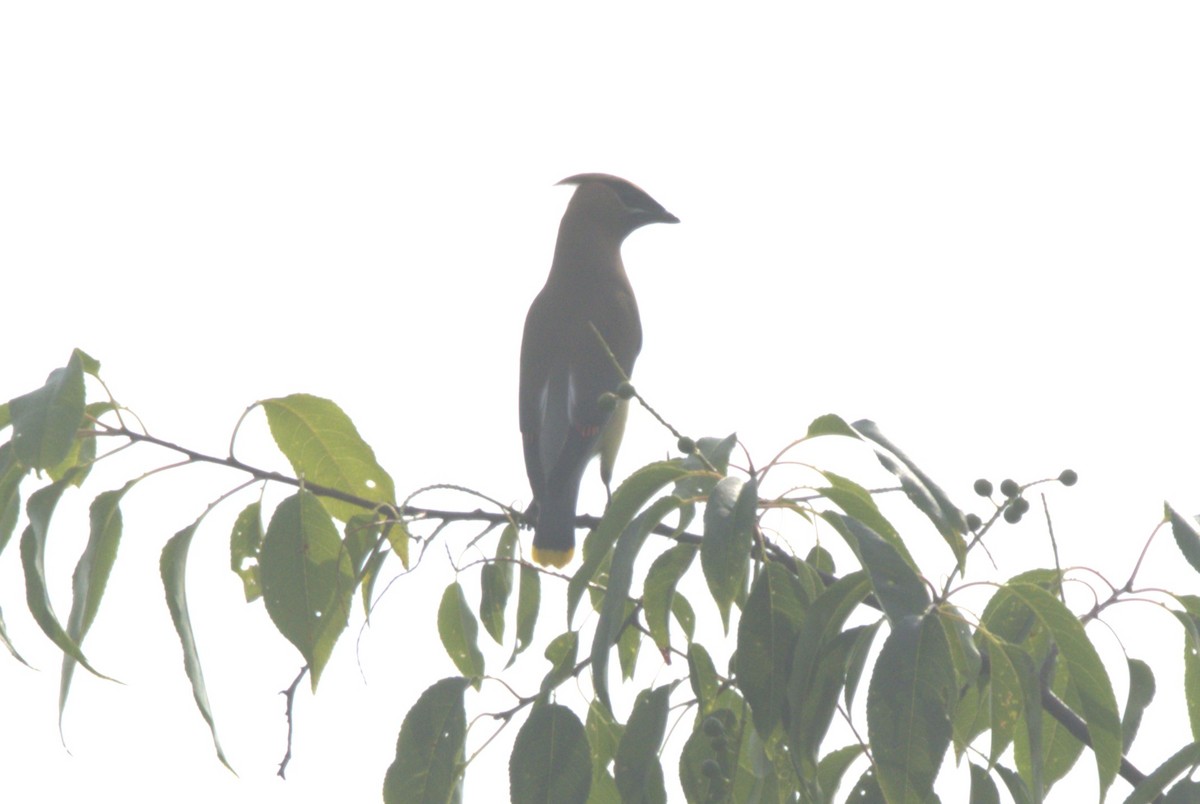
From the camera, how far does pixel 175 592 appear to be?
208 cm

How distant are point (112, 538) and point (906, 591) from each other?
1158 millimetres

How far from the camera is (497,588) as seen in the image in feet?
8.21

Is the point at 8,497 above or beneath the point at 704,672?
above

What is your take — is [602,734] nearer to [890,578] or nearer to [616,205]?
[890,578]

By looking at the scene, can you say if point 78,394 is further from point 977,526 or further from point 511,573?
point 977,526

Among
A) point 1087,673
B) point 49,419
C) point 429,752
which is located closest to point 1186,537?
point 1087,673

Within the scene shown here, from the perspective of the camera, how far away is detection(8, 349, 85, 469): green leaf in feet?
6.42

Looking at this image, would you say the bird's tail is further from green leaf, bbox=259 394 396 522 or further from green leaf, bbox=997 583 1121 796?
green leaf, bbox=997 583 1121 796

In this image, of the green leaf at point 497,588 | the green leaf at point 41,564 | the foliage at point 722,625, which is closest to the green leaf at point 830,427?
the foliage at point 722,625

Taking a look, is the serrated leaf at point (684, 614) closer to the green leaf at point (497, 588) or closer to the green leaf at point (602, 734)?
the green leaf at point (602, 734)

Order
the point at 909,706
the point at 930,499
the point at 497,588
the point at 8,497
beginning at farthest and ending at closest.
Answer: the point at 497,588, the point at 8,497, the point at 930,499, the point at 909,706

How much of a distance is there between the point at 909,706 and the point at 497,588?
102cm

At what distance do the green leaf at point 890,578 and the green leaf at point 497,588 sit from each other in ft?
2.96

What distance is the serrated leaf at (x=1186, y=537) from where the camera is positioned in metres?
1.93
